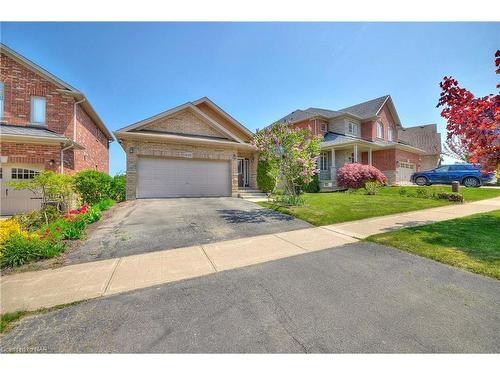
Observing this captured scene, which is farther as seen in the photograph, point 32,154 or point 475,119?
point 32,154

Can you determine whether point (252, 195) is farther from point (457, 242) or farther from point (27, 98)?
point (27, 98)

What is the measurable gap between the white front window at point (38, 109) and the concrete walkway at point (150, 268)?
11.9 meters

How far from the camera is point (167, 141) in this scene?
12289 millimetres

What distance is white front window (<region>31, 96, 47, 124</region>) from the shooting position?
1125cm

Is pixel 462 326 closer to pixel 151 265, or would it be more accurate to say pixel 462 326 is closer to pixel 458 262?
pixel 458 262

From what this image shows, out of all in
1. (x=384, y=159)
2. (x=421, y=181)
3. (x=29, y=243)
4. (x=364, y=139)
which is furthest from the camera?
(x=364, y=139)

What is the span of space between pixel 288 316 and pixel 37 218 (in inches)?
336

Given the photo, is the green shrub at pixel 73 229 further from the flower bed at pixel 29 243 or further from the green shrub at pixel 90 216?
the green shrub at pixel 90 216

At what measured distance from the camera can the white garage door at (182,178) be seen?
1196 cm

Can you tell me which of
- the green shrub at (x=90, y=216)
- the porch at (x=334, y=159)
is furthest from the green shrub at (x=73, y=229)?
the porch at (x=334, y=159)

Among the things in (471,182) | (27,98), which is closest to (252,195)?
(27,98)

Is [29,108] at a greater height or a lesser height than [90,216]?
greater

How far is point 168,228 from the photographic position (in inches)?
253

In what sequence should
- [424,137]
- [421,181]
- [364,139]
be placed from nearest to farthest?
[421,181], [364,139], [424,137]
